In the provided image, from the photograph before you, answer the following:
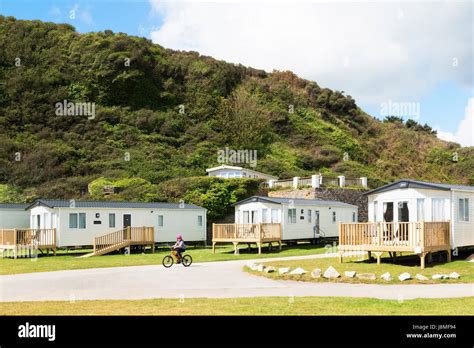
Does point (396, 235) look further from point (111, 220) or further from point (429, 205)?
point (111, 220)

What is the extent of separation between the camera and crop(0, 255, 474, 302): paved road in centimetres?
1384


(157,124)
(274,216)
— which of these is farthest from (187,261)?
(157,124)

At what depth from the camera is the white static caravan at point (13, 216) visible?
3497cm

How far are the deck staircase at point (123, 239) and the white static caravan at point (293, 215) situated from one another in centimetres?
537

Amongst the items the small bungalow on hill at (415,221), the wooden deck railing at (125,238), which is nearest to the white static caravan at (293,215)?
the wooden deck railing at (125,238)

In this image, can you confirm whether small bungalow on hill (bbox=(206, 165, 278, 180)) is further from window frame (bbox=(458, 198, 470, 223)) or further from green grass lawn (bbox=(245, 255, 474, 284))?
window frame (bbox=(458, 198, 470, 223))

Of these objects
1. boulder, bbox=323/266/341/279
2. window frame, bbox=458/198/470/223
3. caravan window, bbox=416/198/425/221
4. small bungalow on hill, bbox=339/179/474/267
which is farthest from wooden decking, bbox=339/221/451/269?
boulder, bbox=323/266/341/279

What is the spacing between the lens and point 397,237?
2092cm

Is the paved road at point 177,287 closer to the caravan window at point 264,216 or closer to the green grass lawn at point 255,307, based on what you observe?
the green grass lawn at point 255,307

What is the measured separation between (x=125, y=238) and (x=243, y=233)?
6.69 m
